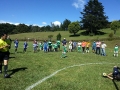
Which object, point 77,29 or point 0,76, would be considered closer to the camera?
point 0,76

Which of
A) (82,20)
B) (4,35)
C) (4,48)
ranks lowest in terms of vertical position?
(4,48)

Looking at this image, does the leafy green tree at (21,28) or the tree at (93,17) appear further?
the leafy green tree at (21,28)

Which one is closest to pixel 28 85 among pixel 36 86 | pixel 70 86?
pixel 36 86

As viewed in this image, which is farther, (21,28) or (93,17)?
(21,28)

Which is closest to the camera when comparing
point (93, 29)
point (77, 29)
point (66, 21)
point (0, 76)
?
point (0, 76)

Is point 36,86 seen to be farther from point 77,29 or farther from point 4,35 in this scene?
point 77,29

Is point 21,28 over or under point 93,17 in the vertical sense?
under

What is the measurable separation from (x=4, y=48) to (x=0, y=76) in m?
1.62

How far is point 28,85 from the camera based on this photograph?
10.3 meters

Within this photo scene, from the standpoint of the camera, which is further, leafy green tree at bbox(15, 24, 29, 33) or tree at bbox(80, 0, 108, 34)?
leafy green tree at bbox(15, 24, 29, 33)

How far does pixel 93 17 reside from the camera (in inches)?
3964

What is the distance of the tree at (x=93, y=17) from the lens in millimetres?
100119

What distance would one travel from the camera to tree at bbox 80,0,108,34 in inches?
3942

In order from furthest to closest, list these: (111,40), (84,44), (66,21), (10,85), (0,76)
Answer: (66,21) → (111,40) → (84,44) → (0,76) → (10,85)
